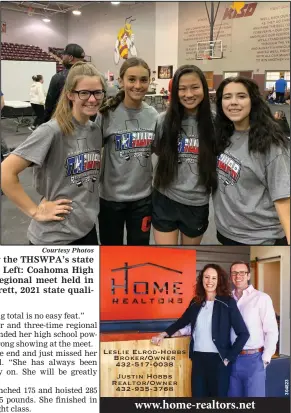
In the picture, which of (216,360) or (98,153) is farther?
(216,360)

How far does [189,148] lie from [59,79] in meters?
0.60

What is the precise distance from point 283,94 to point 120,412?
1.56 m

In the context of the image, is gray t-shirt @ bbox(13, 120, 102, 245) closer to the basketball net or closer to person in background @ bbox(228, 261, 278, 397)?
the basketball net

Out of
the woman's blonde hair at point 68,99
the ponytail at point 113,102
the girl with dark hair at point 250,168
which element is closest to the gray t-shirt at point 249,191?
the girl with dark hair at point 250,168

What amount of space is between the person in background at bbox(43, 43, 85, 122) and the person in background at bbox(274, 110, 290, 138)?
0.85m

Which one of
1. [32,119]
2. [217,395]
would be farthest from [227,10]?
[217,395]

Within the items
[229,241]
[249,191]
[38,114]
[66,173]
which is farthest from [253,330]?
A: [38,114]

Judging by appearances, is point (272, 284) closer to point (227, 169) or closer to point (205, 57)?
point (227, 169)

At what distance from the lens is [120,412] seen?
2.03m

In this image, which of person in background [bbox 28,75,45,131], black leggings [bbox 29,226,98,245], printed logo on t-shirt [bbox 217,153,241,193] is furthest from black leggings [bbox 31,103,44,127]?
printed logo on t-shirt [bbox 217,153,241,193]

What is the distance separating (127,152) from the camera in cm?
183

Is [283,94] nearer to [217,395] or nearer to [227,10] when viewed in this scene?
[227,10]

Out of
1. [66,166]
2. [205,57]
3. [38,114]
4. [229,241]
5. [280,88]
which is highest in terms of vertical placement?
[205,57]

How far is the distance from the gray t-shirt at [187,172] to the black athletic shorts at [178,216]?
2cm
